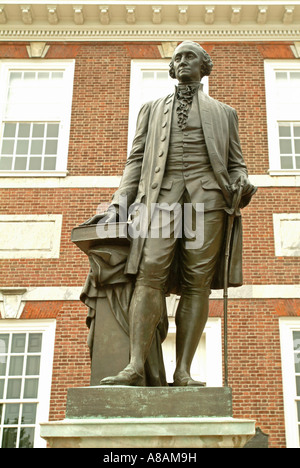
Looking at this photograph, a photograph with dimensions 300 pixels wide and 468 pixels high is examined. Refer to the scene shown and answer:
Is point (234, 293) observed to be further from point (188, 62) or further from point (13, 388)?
point (188, 62)

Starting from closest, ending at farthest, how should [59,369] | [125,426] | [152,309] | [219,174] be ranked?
1. [125,426]
2. [152,309]
3. [219,174]
4. [59,369]

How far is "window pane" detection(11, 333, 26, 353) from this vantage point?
30.5ft

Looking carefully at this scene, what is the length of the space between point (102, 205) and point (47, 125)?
2.02m

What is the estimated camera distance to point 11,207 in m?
10.1

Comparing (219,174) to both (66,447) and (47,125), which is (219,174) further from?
(47,125)

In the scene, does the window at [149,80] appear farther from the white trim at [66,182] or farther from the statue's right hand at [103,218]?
the statue's right hand at [103,218]

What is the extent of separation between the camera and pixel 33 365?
9.22 metres

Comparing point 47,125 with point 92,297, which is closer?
point 92,297

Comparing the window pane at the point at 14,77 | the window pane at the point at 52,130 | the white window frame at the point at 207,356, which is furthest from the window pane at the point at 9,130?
the white window frame at the point at 207,356

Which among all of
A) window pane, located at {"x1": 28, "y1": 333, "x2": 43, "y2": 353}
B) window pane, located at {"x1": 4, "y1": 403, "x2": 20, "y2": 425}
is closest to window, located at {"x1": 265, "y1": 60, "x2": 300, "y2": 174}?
window pane, located at {"x1": 28, "y1": 333, "x2": 43, "y2": 353}

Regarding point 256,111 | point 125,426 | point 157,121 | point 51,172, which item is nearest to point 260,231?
point 256,111

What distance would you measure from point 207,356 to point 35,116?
5.32 m

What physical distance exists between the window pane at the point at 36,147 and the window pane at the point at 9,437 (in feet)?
15.4

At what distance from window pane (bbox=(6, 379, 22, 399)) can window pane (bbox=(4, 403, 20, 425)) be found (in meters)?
0.13
